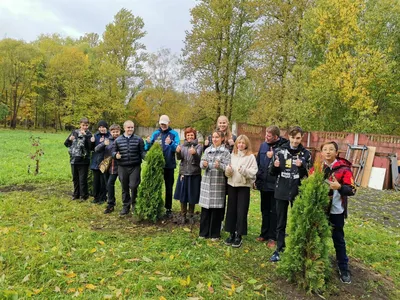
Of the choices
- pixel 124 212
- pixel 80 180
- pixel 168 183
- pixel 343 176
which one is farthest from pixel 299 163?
pixel 80 180

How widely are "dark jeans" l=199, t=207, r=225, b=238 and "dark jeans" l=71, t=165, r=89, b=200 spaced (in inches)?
137

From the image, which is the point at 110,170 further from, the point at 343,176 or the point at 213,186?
the point at 343,176

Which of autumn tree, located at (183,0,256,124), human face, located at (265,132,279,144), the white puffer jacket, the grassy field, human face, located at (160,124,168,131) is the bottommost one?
the grassy field

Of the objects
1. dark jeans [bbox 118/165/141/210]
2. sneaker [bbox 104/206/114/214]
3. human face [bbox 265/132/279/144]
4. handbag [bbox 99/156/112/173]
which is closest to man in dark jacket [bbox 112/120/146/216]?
dark jeans [bbox 118/165/141/210]

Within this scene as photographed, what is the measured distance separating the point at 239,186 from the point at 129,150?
242 cm

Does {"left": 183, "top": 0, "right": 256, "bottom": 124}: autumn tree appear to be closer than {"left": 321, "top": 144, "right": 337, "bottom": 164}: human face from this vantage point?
No

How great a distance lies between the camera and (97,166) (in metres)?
6.72

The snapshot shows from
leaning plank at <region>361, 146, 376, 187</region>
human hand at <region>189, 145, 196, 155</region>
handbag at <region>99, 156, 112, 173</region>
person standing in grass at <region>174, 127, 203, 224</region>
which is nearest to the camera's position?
human hand at <region>189, 145, 196, 155</region>

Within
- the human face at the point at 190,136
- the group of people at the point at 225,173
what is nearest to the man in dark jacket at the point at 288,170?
the group of people at the point at 225,173

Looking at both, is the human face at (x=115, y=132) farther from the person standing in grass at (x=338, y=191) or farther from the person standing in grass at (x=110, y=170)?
the person standing in grass at (x=338, y=191)

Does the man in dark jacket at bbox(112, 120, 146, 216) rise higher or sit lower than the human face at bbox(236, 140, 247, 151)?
lower

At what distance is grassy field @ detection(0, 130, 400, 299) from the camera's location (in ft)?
11.1

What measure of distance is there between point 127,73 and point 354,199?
29.2 m

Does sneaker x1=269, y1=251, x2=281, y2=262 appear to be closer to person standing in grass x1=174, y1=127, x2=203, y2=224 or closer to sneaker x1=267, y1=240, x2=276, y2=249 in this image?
sneaker x1=267, y1=240, x2=276, y2=249
